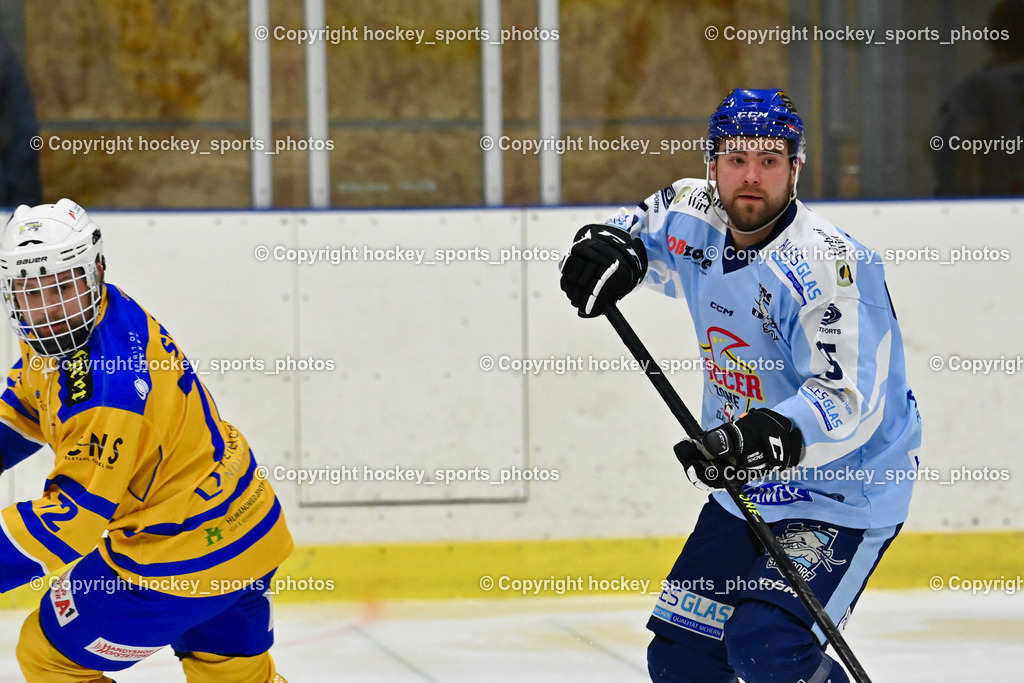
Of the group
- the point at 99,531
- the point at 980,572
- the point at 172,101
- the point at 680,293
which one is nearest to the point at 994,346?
the point at 980,572

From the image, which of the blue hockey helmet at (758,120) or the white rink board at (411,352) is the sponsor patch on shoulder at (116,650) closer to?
the blue hockey helmet at (758,120)

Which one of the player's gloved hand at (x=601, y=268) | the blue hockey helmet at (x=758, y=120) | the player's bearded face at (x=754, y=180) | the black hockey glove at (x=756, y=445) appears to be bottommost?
the black hockey glove at (x=756, y=445)

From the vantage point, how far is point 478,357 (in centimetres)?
404

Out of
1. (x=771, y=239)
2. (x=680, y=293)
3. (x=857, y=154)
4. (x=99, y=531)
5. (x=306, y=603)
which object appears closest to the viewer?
(x=99, y=531)

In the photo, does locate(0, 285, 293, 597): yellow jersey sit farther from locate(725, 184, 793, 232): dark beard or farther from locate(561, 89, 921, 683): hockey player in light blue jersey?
locate(725, 184, 793, 232): dark beard

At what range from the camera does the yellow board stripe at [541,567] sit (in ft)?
13.2

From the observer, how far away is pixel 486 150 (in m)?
4.20

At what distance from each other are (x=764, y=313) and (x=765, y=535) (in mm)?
395

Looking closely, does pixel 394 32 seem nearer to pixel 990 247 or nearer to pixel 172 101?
pixel 172 101

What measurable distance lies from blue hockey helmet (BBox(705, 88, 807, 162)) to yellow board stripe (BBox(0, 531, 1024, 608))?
204 cm

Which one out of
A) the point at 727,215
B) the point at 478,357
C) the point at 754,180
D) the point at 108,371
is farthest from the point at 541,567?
the point at 108,371

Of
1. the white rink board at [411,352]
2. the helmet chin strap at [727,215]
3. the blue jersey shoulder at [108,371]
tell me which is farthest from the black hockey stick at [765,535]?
the white rink board at [411,352]

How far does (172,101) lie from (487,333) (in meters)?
1.29

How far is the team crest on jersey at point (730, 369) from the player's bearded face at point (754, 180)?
0.71ft
